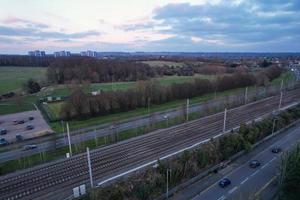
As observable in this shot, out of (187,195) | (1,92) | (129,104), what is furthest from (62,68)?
(187,195)

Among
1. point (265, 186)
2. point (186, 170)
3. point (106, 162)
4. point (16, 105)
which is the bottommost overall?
point (265, 186)

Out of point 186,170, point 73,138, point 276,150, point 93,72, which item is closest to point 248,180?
point 186,170

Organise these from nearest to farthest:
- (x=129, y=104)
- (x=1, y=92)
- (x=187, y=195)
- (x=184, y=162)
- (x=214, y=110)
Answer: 1. (x=187, y=195)
2. (x=184, y=162)
3. (x=214, y=110)
4. (x=129, y=104)
5. (x=1, y=92)

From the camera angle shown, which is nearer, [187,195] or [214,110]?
[187,195]

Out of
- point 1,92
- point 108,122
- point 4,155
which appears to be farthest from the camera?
point 1,92

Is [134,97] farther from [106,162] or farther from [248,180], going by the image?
[248,180]

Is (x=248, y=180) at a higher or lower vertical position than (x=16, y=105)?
lower

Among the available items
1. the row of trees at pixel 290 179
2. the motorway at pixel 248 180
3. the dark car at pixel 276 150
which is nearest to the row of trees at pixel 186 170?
the row of trees at pixel 290 179

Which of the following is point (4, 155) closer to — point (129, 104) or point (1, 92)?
point (129, 104)
